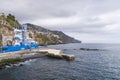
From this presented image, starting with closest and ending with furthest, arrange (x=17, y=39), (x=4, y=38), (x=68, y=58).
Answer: (x=68, y=58), (x=17, y=39), (x=4, y=38)

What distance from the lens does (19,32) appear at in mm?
116688

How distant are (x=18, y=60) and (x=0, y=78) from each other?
29.2 meters

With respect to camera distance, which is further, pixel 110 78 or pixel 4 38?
pixel 4 38

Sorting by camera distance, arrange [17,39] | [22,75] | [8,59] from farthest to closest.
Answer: [17,39] < [8,59] < [22,75]

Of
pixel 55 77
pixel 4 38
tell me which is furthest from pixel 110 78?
pixel 4 38

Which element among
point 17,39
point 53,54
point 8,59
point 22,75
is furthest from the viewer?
point 17,39

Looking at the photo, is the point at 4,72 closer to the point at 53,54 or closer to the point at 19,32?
the point at 53,54

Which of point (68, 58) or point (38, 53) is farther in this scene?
point (38, 53)

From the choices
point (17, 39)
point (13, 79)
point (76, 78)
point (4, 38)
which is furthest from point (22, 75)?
point (4, 38)

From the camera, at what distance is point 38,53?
9756 centimetres

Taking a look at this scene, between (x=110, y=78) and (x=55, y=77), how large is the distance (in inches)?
647

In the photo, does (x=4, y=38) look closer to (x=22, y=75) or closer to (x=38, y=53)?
(x=38, y=53)

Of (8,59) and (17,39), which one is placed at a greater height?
(17,39)

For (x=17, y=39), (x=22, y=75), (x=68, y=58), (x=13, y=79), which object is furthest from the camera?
(x=17, y=39)
